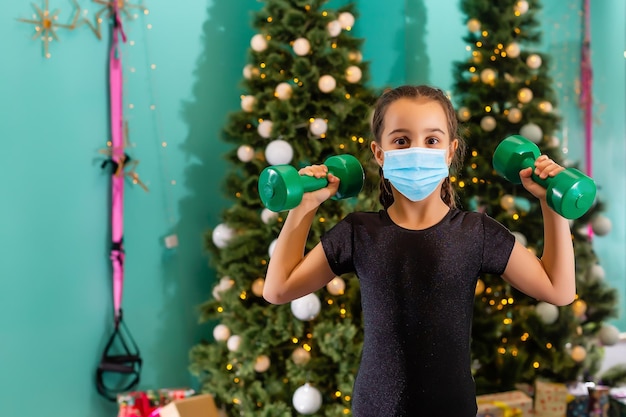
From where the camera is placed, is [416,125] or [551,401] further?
[551,401]

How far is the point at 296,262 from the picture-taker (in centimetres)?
154

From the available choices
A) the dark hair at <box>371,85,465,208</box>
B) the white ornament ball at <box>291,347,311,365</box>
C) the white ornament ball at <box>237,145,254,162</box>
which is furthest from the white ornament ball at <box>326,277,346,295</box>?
the dark hair at <box>371,85,465,208</box>

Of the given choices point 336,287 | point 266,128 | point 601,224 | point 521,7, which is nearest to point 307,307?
point 336,287

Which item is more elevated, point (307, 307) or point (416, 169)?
point (416, 169)

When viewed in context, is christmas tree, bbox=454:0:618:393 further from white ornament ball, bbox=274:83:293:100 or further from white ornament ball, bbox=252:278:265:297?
white ornament ball, bbox=252:278:265:297

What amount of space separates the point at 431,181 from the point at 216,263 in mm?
1786

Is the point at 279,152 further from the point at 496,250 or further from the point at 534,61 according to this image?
the point at 496,250

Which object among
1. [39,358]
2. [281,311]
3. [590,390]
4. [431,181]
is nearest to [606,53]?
[590,390]

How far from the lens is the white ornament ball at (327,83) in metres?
2.87

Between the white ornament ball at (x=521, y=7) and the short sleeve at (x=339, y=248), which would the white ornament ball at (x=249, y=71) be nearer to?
the white ornament ball at (x=521, y=7)

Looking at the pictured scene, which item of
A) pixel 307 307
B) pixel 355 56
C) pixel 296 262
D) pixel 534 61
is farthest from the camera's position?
pixel 534 61

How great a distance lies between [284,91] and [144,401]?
137 cm

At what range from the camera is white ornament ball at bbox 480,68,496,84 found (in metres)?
3.15

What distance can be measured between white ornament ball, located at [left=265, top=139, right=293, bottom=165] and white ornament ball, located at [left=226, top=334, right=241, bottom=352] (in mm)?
719
